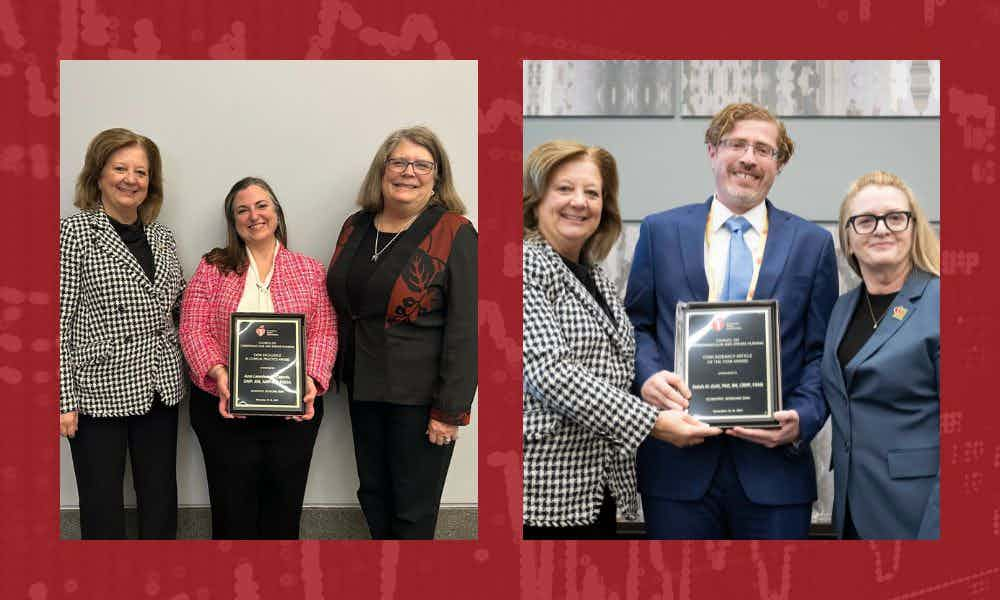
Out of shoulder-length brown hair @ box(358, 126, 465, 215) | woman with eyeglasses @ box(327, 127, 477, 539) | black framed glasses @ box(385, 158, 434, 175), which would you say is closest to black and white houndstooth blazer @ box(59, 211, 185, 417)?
woman with eyeglasses @ box(327, 127, 477, 539)

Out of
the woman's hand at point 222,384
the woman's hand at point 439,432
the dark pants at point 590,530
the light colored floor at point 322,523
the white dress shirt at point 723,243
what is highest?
the white dress shirt at point 723,243

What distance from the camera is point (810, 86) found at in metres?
3.10

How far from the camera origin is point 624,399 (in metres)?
2.64

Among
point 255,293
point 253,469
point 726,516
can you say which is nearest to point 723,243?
point 726,516

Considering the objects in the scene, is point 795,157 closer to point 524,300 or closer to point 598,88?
point 598,88

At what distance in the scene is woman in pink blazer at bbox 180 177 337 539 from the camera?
3.08 metres

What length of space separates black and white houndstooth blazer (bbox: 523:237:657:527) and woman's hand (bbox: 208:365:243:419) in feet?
3.74

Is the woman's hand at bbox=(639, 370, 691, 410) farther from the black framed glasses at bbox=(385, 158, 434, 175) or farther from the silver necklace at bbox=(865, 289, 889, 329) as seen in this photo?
the black framed glasses at bbox=(385, 158, 434, 175)

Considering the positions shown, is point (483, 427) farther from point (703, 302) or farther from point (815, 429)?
point (815, 429)

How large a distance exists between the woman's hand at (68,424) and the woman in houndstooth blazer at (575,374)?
1.74m

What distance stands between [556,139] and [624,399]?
957mm

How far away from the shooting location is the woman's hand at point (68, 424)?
307 cm

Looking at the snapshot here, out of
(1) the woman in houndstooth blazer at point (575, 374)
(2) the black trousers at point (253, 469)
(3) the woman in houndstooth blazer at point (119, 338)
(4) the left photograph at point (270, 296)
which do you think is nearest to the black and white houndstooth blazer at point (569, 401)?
(1) the woman in houndstooth blazer at point (575, 374)

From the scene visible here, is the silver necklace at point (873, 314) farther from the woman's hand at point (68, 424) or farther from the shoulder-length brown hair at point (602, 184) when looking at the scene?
the woman's hand at point (68, 424)
